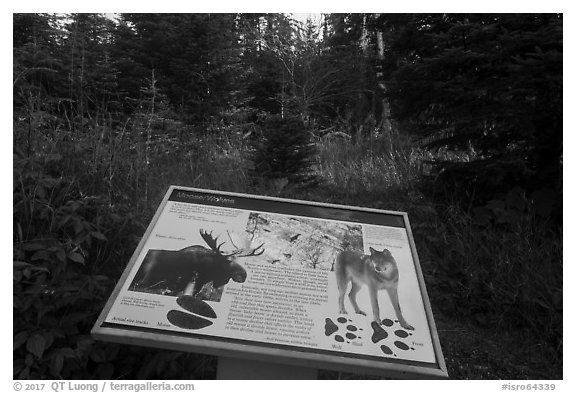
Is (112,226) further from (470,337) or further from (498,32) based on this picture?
(498,32)

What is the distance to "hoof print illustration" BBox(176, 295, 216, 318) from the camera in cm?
154

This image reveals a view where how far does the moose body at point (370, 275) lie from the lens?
1.64 m

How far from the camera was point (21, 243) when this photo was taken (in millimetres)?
2053

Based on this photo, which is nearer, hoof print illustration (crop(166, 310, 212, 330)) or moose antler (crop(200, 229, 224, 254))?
hoof print illustration (crop(166, 310, 212, 330))

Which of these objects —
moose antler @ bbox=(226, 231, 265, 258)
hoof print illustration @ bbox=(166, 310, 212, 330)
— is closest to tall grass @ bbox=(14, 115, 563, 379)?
hoof print illustration @ bbox=(166, 310, 212, 330)

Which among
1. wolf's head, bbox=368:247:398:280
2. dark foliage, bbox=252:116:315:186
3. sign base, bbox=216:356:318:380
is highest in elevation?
dark foliage, bbox=252:116:315:186

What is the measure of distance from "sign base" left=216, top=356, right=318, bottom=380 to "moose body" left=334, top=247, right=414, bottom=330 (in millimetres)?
285

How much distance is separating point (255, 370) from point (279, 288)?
311mm

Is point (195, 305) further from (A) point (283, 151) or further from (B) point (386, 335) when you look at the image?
(A) point (283, 151)

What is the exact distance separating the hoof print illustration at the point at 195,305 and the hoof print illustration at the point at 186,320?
23mm

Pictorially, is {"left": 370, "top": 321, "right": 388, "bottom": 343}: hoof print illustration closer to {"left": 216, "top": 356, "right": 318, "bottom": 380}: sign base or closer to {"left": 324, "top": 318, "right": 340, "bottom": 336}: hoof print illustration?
{"left": 324, "top": 318, "right": 340, "bottom": 336}: hoof print illustration

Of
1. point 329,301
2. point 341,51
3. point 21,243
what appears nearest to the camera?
point 329,301
